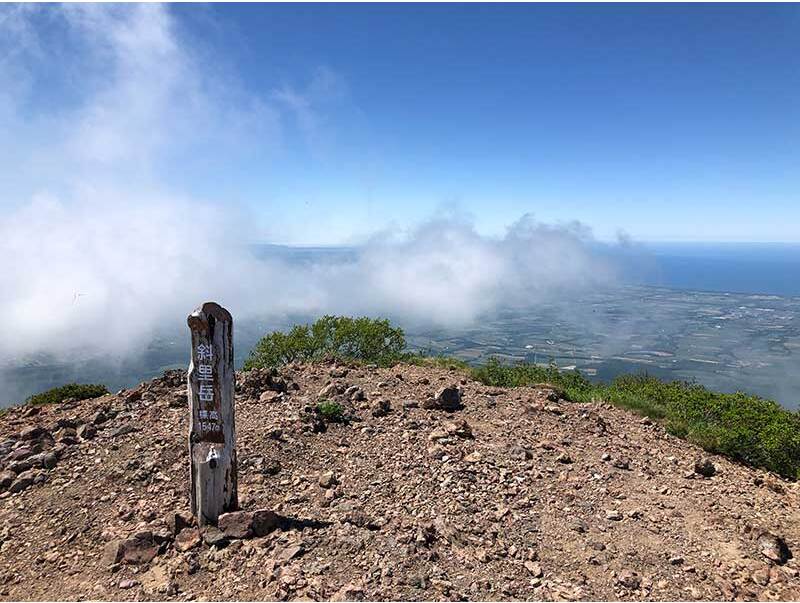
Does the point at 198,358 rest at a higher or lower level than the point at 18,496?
higher

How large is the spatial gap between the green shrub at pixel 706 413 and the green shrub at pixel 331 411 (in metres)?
A: 5.29

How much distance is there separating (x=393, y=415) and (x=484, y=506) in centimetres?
332

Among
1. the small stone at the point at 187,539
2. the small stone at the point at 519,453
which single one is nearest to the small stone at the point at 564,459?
the small stone at the point at 519,453

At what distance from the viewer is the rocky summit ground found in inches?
201

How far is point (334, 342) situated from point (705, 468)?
13.9 metres

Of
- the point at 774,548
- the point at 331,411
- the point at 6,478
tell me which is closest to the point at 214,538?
the point at 331,411

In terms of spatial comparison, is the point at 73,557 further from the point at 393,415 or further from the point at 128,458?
the point at 393,415

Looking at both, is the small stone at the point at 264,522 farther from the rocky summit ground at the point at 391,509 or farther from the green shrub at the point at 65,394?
the green shrub at the point at 65,394

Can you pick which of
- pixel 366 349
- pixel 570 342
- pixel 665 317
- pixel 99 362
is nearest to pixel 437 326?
pixel 570 342

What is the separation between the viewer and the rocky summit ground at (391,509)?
511 cm

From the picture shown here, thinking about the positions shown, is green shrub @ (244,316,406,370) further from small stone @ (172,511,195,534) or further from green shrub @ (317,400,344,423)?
small stone @ (172,511,195,534)

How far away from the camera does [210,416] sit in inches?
233

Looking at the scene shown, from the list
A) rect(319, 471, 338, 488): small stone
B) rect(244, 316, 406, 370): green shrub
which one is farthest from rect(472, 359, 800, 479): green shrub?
rect(319, 471, 338, 488): small stone

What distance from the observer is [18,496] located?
6832 millimetres
